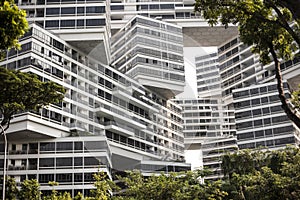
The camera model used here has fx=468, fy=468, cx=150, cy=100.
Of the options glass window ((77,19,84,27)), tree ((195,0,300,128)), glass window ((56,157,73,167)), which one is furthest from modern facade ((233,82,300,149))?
tree ((195,0,300,128))

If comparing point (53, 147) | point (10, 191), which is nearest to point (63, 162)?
point (53, 147)

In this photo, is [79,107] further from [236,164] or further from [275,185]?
[275,185]

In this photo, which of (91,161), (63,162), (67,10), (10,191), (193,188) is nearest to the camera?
(193,188)

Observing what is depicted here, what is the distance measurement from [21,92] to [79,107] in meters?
13.8

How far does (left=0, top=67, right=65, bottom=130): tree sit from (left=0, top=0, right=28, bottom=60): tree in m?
21.4

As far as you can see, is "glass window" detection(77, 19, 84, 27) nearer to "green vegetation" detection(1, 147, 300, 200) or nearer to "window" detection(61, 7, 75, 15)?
"window" detection(61, 7, 75, 15)

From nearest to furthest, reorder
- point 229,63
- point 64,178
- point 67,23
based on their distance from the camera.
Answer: point 64,178, point 67,23, point 229,63

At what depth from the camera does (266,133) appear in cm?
6319

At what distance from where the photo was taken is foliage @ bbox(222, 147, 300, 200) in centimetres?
2892

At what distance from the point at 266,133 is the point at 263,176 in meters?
33.0

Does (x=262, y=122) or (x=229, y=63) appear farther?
(x=229, y=63)

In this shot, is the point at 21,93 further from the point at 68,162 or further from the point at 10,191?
the point at 68,162

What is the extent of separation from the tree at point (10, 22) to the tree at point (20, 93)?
21.4m

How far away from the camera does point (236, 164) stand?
38.4m
